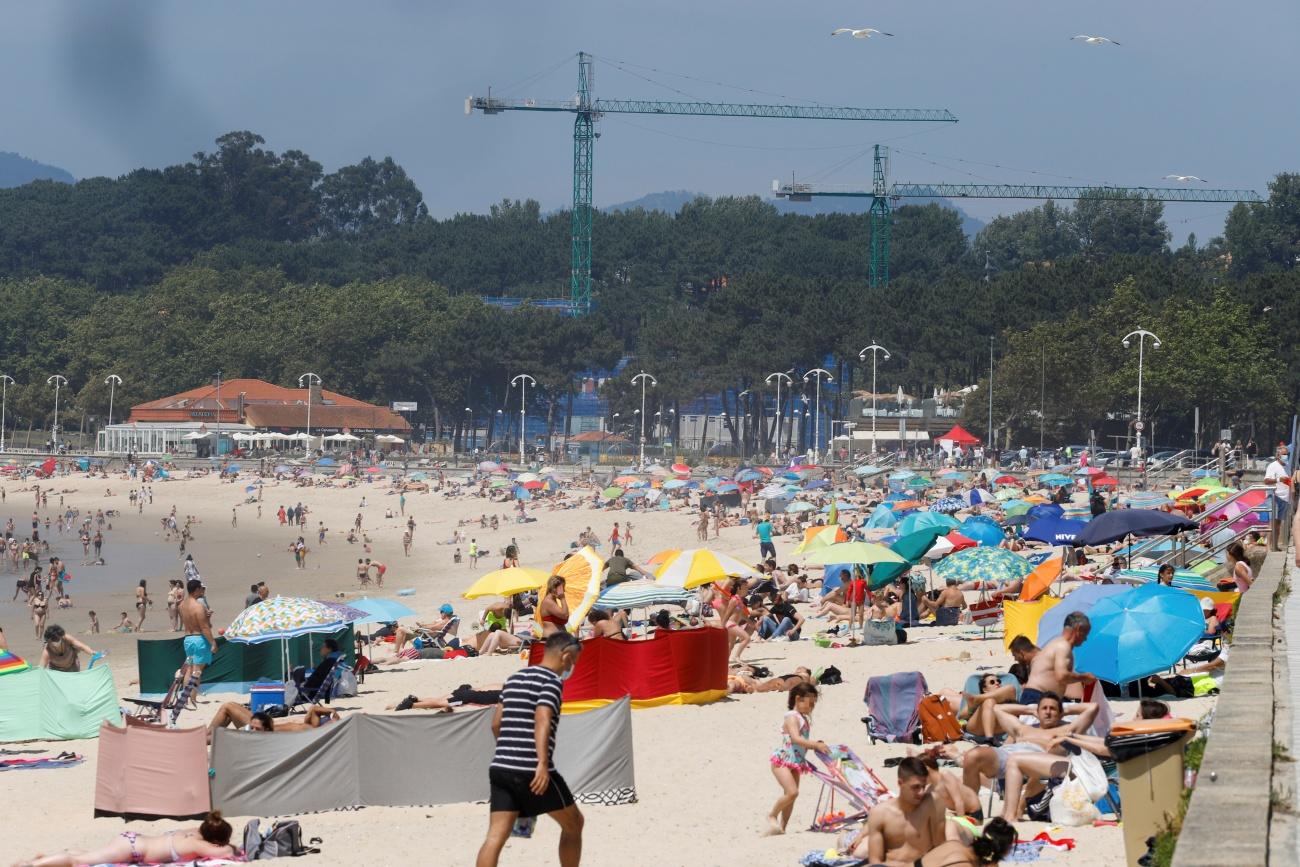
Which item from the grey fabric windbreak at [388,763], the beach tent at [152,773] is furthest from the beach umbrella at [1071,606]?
the beach tent at [152,773]

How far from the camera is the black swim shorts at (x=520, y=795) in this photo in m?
6.16

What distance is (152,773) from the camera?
10.1 meters

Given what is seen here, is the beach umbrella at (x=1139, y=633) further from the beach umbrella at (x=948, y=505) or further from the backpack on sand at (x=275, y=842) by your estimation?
the beach umbrella at (x=948, y=505)

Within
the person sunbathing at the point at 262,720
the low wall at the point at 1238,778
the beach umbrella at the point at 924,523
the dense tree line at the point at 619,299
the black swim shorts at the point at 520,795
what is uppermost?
the dense tree line at the point at 619,299

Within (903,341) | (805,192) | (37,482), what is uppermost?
(805,192)

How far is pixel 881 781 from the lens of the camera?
9508 millimetres

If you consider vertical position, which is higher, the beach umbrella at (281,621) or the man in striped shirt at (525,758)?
the man in striped shirt at (525,758)

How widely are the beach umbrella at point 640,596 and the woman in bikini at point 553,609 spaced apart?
11.0 ft

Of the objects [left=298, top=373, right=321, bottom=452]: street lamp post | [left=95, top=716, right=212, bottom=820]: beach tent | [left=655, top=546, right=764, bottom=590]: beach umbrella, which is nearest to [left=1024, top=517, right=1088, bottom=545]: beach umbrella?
[left=655, top=546, right=764, bottom=590]: beach umbrella

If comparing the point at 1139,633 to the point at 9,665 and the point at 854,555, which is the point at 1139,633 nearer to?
the point at 854,555

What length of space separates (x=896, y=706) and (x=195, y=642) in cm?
626

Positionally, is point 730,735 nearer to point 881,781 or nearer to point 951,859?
point 881,781

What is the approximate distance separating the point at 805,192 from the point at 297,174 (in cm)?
5670

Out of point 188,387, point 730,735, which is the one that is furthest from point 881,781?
point 188,387
